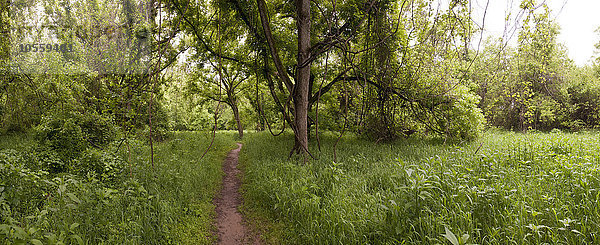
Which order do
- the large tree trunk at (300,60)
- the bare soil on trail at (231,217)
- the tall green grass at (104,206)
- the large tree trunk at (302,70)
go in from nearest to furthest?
the tall green grass at (104,206)
the bare soil on trail at (231,217)
the large tree trunk at (300,60)
the large tree trunk at (302,70)

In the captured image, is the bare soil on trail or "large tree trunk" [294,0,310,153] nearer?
the bare soil on trail

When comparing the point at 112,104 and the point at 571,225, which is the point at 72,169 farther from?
the point at 571,225

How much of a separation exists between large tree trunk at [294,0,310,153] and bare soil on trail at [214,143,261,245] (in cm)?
211

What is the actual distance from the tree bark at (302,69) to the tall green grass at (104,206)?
2846 mm

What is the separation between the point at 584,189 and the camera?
2629 mm

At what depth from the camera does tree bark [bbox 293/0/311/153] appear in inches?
229

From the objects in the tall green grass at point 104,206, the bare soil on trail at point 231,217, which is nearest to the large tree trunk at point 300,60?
the bare soil on trail at point 231,217

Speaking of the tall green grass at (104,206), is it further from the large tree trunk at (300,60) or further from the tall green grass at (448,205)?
the large tree trunk at (300,60)

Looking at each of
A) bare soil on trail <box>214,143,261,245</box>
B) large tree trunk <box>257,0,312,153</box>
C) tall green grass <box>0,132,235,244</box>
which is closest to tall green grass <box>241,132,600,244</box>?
bare soil on trail <box>214,143,261,245</box>

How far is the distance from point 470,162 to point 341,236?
10.7 ft

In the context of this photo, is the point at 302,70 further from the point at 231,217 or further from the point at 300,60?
the point at 231,217

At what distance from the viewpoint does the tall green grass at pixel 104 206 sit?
2744mm

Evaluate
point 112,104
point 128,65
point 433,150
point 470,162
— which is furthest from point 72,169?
point 433,150

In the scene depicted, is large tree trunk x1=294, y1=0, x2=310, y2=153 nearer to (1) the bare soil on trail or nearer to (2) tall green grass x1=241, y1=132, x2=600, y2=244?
(2) tall green grass x1=241, y1=132, x2=600, y2=244
